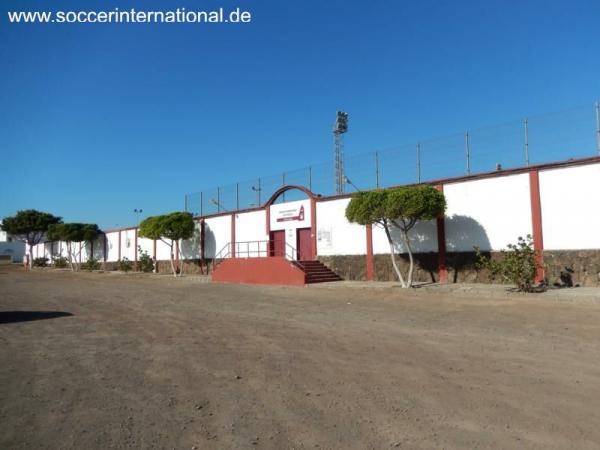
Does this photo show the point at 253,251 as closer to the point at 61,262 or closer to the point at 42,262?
the point at 61,262

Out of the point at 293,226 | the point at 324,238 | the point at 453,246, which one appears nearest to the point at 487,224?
the point at 453,246

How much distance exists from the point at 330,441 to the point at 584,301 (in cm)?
1081

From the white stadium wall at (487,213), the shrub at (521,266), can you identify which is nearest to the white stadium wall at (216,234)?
the white stadium wall at (487,213)

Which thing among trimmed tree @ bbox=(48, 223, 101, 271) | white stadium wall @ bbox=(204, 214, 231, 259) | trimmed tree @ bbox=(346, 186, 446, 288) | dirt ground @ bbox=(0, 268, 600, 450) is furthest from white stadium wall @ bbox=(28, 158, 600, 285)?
trimmed tree @ bbox=(48, 223, 101, 271)

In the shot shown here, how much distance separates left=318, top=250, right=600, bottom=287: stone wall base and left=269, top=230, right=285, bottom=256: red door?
10.3 feet

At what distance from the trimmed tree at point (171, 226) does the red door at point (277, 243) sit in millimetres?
6964

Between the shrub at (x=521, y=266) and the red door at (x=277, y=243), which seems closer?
the shrub at (x=521, y=266)

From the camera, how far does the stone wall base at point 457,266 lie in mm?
14938

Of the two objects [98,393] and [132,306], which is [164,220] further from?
[98,393]

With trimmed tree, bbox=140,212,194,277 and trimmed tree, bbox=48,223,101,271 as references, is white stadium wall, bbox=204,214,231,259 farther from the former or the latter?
trimmed tree, bbox=48,223,101,271

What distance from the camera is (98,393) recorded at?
16.4ft

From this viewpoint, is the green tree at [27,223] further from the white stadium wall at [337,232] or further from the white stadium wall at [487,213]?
the white stadium wall at [487,213]

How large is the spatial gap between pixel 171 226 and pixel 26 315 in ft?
62.0

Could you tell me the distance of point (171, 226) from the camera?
3025cm
